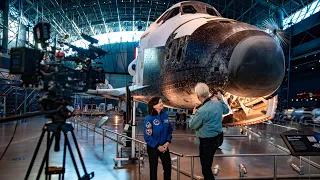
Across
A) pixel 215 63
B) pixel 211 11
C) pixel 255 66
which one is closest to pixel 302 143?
pixel 255 66

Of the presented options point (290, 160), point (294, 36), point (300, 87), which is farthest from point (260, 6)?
point (290, 160)

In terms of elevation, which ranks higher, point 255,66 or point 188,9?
point 188,9

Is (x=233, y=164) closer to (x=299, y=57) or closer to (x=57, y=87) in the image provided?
(x=57, y=87)

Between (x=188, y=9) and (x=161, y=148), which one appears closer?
(x=161, y=148)

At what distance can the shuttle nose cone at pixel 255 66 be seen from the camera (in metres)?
3.04

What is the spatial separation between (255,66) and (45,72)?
2101mm

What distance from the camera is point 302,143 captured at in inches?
121

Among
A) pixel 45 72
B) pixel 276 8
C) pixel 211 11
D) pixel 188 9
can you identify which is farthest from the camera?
pixel 276 8

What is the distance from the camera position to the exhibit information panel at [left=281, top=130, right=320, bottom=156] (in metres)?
2.98

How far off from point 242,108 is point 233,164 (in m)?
1.02

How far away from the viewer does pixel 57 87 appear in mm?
2182

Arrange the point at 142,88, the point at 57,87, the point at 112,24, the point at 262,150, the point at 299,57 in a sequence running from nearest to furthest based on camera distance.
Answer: the point at 57,87, the point at 142,88, the point at 262,150, the point at 299,57, the point at 112,24

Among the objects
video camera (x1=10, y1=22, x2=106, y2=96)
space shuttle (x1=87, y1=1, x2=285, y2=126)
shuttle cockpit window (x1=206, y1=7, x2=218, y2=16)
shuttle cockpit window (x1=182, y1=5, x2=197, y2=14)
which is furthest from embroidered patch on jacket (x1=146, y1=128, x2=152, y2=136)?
shuttle cockpit window (x1=206, y1=7, x2=218, y2=16)

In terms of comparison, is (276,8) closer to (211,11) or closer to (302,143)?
(211,11)
